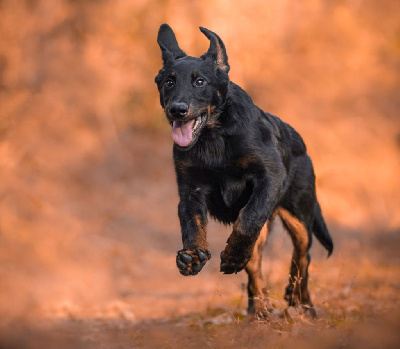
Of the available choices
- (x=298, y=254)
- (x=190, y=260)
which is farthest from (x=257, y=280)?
(x=190, y=260)

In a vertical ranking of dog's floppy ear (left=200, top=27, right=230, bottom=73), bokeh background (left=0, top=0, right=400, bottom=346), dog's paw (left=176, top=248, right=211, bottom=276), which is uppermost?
bokeh background (left=0, top=0, right=400, bottom=346)

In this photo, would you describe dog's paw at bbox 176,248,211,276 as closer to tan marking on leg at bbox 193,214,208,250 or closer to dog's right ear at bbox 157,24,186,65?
tan marking on leg at bbox 193,214,208,250

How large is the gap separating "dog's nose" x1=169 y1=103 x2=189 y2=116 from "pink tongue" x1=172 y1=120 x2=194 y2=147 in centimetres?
18

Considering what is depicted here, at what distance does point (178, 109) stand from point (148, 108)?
37.9 feet

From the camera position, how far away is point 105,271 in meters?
10.5

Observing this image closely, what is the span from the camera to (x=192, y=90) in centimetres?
438

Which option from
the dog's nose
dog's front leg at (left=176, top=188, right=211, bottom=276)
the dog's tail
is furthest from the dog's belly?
the dog's tail

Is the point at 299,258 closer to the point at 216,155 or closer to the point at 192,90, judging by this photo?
the point at 216,155

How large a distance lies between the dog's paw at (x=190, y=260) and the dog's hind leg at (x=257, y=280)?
124 centimetres

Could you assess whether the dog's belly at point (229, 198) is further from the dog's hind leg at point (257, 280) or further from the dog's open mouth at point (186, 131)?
the dog's hind leg at point (257, 280)

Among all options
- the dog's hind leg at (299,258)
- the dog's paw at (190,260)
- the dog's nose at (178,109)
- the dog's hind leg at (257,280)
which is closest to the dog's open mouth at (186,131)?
the dog's nose at (178,109)

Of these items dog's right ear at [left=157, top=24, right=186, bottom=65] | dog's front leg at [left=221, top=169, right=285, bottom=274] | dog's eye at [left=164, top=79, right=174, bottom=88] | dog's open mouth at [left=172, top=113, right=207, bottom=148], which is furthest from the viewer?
dog's right ear at [left=157, top=24, right=186, bottom=65]

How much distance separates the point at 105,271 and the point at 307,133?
6.82 m

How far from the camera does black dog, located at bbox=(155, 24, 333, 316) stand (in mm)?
4246
